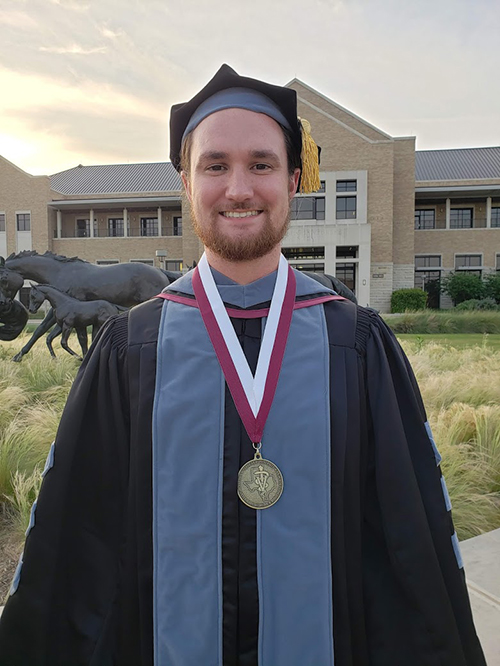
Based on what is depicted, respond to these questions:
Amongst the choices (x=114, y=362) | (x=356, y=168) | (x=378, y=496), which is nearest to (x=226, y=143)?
(x=114, y=362)

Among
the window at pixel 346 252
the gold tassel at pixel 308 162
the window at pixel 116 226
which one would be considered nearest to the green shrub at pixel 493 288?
the window at pixel 346 252

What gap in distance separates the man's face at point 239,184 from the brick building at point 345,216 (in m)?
25.9

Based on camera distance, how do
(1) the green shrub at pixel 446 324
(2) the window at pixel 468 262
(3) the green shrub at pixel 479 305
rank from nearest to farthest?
1. (1) the green shrub at pixel 446 324
2. (3) the green shrub at pixel 479 305
3. (2) the window at pixel 468 262

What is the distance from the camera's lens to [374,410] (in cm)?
141

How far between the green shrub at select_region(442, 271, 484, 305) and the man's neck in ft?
97.8

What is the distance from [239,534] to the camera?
4.41 ft

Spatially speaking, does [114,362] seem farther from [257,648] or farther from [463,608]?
[463,608]

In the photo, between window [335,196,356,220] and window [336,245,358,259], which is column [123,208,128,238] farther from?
window [336,245,358,259]

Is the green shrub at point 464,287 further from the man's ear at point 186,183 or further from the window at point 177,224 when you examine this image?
the man's ear at point 186,183

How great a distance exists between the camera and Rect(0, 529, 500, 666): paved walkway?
7.01 ft

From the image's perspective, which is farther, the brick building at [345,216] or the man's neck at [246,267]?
the brick building at [345,216]

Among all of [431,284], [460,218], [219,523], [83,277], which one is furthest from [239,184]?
[460,218]

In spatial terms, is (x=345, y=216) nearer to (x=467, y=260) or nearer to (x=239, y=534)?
(x=467, y=260)

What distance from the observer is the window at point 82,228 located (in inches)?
1369
